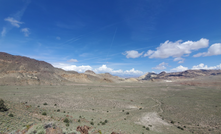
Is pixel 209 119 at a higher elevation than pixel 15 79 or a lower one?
lower

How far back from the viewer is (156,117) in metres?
24.5

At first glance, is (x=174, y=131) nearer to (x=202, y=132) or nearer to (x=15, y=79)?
(x=202, y=132)

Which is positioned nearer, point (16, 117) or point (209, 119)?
point (16, 117)

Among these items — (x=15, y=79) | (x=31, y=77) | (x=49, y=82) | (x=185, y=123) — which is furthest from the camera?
(x=49, y=82)

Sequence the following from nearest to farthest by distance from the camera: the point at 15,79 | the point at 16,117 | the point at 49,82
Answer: the point at 16,117, the point at 15,79, the point at 49,82

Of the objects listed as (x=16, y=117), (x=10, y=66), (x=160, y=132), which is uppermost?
(x=10, y=66)

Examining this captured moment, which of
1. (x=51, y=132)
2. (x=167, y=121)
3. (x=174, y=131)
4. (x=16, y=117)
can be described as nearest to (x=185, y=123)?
(x=167, y=121)

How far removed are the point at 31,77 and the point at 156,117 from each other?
262 ft

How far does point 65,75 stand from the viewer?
10212 cm

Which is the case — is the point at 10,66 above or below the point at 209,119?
above

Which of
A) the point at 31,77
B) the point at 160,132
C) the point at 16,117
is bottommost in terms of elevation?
the point at 160,132

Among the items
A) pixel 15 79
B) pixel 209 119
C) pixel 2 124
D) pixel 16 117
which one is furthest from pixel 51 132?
pixel 15 79

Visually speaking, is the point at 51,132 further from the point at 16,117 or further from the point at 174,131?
the point at 174,131

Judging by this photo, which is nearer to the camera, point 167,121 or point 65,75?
point 167,121
